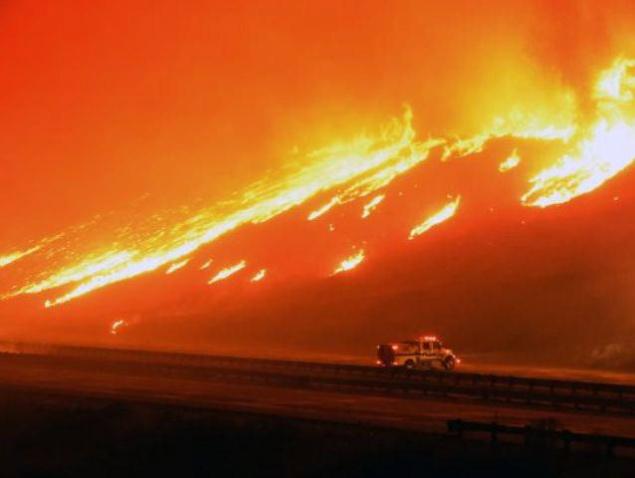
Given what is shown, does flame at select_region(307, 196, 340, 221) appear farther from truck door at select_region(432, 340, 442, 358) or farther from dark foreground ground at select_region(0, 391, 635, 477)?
dark foreground ground at select_region(0, 391, 635, 477)

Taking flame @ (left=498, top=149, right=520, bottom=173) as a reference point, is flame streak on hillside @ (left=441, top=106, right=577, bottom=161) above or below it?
above

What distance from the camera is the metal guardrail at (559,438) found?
23703 mm

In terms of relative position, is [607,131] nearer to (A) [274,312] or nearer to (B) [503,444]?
(A) [274,312]

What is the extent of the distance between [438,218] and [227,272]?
1742 centimetres

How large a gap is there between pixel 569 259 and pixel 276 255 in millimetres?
24979

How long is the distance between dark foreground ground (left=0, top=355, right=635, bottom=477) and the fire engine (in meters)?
10.7

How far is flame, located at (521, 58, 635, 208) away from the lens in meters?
88.5

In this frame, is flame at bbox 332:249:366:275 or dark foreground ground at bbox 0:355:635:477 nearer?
dark foreground ground at bbox 0:355:635:477

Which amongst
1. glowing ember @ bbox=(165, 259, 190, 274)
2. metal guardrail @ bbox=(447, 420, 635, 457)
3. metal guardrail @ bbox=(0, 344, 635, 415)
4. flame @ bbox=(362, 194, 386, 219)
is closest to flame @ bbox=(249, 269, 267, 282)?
glowing ember @ bbox=(165, 259, 190, 274)

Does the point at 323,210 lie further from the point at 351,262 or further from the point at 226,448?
the point at 226,448

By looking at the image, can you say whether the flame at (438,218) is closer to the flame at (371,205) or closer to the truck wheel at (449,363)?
the flame at (371,205)

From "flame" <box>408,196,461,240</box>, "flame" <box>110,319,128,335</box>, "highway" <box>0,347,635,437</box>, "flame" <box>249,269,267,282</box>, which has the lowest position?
"highway" <box>0,347,635,437</box>

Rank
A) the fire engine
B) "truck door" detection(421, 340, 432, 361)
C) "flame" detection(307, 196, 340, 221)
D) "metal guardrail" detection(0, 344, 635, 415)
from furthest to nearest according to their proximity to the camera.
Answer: "flame" detection(307, 196, 340, 221) → "truck door" detection(421, 340, 432, 361) → the fire engine → "metal guardrail" detection(0, 344, 635, 415)

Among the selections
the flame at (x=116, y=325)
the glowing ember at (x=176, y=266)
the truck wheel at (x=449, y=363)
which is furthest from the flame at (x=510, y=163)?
the truck wheel at (x=449, y=363)
